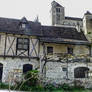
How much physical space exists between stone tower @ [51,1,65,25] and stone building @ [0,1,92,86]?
23.4 m

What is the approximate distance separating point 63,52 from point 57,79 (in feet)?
13.3

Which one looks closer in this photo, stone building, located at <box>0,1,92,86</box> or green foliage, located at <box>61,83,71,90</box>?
green foliage, located at <box>61,83,71,90</box>

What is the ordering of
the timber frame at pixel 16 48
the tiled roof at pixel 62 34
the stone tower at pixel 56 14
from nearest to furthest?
the timber frame at pixel 16 48, the tiled roof at pixel 62 34, the stone tower at pixel 56 14

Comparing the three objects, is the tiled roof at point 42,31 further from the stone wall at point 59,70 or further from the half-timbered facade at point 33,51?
the stone wall at point 59,70

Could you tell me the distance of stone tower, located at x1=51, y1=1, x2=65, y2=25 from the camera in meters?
44.0

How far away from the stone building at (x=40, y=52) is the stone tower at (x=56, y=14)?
23.4m

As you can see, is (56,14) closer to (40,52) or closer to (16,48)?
(40,52)

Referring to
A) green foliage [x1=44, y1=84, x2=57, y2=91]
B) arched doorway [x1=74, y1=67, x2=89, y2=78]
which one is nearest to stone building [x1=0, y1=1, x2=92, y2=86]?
arched doorway [x1=74, y1=67, x2=89, y2=78]

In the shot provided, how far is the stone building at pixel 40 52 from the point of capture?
1639 cm

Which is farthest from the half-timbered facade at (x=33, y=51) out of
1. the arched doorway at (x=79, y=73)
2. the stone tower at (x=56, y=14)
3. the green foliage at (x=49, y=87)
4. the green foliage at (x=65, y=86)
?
the stone tower at (x=56, y=14)

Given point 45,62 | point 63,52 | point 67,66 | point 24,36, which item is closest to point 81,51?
point 63,52

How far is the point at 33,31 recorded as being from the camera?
19266 millimetres

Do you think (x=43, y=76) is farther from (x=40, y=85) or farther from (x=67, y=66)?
(x=67, y=66)

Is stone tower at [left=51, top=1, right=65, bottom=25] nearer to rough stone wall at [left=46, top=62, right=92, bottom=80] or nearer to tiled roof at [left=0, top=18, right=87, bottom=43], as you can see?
tiled roof at [left=0, top=18, right=87, bottom=43]
